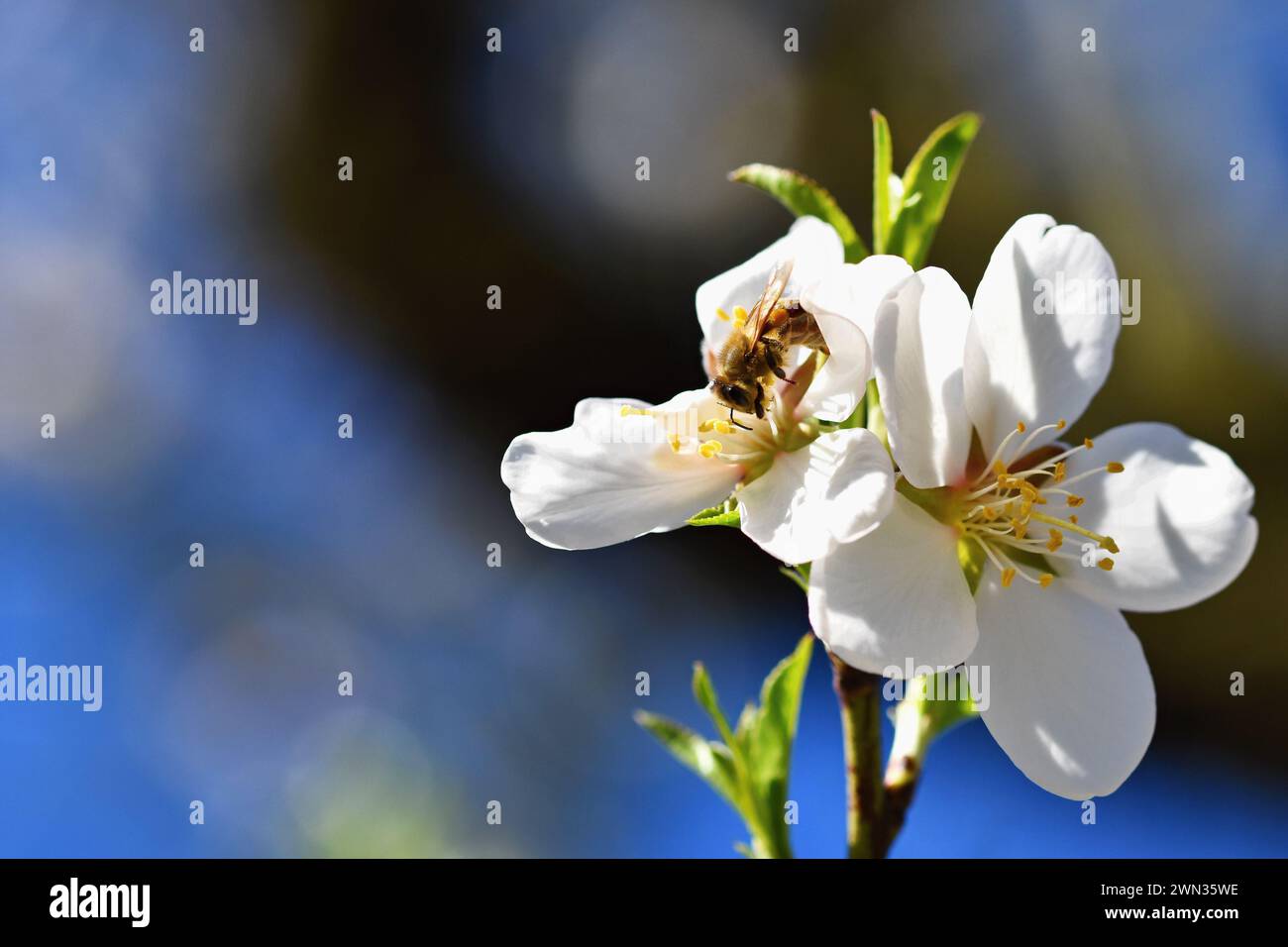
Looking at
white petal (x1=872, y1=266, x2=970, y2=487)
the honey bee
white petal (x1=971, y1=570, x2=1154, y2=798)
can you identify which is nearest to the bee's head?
the honey bee

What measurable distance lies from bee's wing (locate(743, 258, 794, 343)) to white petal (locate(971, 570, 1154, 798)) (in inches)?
10.4

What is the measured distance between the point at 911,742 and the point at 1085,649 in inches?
7.1

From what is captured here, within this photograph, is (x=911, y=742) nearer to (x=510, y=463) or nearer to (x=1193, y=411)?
(x=510, y=463)

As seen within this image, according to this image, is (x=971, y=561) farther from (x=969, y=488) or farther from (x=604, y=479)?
(x=604, y=479)

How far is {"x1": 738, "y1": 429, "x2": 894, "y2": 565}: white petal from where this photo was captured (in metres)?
0.67

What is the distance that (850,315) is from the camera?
2.43 ft

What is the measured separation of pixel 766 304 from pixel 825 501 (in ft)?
0.67

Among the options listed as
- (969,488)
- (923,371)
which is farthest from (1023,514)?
(923,371)

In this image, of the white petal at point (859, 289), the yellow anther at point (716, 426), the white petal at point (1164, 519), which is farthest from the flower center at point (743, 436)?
the white petal at point (1164, 519)

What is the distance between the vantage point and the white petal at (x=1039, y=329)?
768mm

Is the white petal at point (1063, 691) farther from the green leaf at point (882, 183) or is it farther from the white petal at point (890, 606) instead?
the green leaf at point (882, 183)

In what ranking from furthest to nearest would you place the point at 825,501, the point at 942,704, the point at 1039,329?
the point at 942,704, the point at 1039,329, the point at 825,501

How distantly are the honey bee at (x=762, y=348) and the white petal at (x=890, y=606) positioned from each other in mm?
142

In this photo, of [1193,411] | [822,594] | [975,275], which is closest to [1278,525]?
[1193,411]
